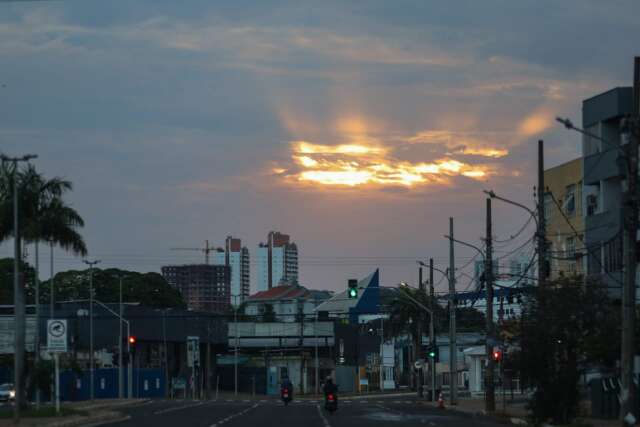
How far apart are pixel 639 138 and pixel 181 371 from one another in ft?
349

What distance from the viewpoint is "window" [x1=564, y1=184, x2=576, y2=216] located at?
69.7m

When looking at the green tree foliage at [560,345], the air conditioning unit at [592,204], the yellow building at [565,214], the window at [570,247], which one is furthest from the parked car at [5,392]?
the green tree foliage at [560,345]

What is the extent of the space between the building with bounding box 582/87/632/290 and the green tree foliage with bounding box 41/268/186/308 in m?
110

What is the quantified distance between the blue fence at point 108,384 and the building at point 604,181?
34672 millimetres

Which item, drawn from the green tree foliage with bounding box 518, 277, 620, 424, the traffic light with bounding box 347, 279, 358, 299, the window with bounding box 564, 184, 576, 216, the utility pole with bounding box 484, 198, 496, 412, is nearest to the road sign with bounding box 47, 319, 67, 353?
the green tree foliage with bounding box 518, 277, 620, 424

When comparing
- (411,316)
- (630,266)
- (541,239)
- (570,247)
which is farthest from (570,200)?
(630,266)

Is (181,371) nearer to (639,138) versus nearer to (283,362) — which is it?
(283,362)

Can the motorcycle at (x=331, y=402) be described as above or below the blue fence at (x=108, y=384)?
above

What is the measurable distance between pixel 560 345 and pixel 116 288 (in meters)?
135

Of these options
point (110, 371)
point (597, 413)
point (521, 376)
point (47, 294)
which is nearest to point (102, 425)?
point (521, 376)

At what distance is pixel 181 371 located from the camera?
133750 mm

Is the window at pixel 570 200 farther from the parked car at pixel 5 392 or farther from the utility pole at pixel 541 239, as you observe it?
the parked car at pixel 5 392

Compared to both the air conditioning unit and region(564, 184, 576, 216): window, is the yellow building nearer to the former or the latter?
region(564, 184, 576, 216): window

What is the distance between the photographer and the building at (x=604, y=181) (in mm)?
59469
